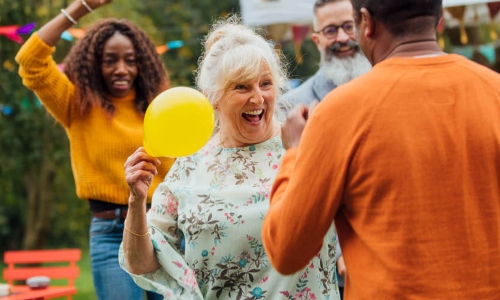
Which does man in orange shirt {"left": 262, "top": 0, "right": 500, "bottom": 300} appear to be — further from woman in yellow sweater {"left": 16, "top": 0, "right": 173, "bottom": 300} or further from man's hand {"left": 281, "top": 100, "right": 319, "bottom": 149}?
woman in yellow sweater {"left": 16, "top": 0, "right": 173, "bottom": 300}

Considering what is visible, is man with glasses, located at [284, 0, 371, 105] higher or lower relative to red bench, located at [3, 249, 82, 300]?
higher

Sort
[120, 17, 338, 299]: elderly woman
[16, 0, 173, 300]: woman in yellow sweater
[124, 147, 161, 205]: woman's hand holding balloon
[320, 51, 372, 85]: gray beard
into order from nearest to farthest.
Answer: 1. [124, 147, 161, 205]: woman's hand holding balloon
2. [120, 17, 338, 299]: elderly woman
3. [16, 0, 173, 300]: woman in yellow sweater
4. [320, 51, 372, 85]: gray beard

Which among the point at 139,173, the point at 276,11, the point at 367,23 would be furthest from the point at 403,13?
the point at 276,11

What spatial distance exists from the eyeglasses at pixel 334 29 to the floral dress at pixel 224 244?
6.88 ft

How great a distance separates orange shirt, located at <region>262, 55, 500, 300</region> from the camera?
6.98ft

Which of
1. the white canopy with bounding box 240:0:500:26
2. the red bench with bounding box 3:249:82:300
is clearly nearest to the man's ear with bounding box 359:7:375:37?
the red bench with bounding box 3:249:82:300

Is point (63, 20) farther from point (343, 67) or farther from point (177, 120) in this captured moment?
point (177, 120)

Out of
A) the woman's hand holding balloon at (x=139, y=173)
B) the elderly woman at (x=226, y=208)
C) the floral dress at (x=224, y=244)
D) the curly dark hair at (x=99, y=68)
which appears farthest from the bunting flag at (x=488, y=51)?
the woman's hand holding balloon at (x=139, y=173)

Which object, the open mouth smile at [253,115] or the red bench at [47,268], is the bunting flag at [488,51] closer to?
the red bench at [47,268]

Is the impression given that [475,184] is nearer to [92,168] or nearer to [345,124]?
[345,124]

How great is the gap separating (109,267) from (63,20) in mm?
1530

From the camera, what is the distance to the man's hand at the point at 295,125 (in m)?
2.34

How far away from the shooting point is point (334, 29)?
5223mm

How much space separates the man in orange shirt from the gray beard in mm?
2791
